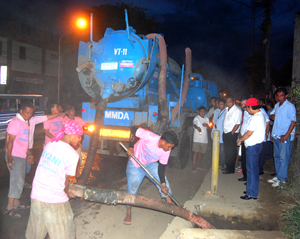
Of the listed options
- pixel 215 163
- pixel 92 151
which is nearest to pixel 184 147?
pixel 215 163

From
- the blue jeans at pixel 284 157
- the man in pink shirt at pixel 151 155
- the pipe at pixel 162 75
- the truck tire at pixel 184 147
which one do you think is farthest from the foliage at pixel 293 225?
the pipe at pixel 162 75

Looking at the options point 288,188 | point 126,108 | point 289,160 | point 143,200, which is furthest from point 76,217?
point 289,160

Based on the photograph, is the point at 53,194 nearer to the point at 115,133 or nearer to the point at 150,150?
the point at 150,150

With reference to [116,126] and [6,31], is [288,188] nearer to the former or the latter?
[116,126]

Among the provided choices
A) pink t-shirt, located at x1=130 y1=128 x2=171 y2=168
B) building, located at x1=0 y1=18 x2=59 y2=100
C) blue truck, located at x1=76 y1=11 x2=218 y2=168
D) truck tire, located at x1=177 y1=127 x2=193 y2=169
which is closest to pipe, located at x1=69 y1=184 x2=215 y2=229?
pink t-shirt, located at x1=130 y1=128 x2=171 y2=168

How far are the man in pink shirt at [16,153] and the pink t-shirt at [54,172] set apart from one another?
1.59 meters

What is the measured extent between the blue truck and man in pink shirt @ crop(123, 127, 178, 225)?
5.82 ft

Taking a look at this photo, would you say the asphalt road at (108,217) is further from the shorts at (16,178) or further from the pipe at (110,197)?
the pipe at (110,197)

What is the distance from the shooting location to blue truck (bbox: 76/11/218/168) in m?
4.92

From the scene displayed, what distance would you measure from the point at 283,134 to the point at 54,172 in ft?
12.8

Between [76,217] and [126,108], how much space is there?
258 cm

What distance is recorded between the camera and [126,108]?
5.34m

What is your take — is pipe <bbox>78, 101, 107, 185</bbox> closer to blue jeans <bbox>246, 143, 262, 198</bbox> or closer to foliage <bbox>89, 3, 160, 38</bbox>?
blue jeans <bbox>246, 143, 262, 198</bbox>

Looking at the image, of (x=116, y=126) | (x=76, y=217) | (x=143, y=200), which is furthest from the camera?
(x=116, y=126)
